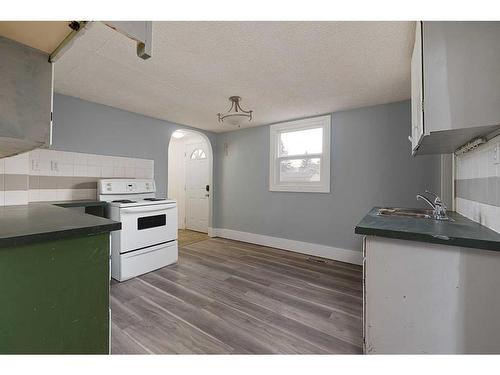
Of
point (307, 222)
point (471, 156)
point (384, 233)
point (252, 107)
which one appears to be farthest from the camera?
point (307, 222)

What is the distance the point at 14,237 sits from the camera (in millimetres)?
770

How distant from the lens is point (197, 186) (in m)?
5.32

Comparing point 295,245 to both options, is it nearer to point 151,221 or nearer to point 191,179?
point 151,221

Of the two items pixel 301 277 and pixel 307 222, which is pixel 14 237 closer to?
pixel 301 277

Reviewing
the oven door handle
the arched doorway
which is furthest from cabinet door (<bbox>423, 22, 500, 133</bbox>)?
the arched doorway

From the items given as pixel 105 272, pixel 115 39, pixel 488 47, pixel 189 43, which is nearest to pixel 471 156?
pixel 488 47

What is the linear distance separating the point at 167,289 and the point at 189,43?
7.47ft

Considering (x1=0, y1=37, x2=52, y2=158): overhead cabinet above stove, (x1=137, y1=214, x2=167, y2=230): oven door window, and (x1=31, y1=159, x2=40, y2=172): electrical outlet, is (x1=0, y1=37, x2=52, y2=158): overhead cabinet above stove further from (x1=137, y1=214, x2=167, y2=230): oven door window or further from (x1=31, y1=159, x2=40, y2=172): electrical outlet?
(x1=31, y1=159, x2=40, y2=172): electrical outlet

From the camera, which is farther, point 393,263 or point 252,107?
point 252,107

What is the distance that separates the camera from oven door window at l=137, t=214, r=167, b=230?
2777mm

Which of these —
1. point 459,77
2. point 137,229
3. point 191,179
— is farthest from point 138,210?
point 459,77

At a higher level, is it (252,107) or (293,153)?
(252,107)

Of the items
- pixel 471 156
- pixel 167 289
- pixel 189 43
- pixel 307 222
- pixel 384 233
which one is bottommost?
pixel 167 289

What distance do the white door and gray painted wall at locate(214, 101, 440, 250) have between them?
2.95ft
